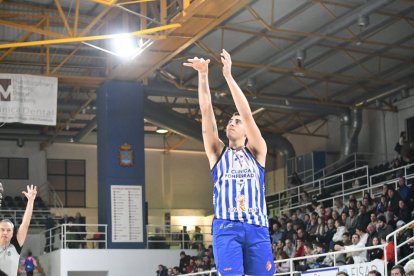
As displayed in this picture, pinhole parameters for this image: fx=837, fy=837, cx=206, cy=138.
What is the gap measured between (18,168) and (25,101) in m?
15.1

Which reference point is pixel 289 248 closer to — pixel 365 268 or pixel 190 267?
pixel 190 267

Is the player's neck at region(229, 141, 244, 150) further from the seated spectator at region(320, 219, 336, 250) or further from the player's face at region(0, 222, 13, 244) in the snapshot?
the seated spectator at region(320, 219, 336, 250)

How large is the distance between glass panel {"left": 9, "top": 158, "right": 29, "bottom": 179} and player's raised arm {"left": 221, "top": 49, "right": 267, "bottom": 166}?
37.6 metres

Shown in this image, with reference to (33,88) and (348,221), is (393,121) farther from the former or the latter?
Answer: (33,88)

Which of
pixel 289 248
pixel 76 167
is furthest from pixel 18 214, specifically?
pixel 289 248

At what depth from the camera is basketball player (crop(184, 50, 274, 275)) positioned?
7508 millimetres

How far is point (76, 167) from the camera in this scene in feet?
150

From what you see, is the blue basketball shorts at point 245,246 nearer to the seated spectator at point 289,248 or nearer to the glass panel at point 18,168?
the seated spectator at point 289,248

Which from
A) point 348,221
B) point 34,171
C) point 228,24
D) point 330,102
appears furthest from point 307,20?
point 34,171

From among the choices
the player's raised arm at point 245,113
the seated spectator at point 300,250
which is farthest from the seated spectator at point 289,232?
the player's raised arm at point 245,113

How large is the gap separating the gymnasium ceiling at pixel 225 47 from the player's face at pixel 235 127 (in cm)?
1683

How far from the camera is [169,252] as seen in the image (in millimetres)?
33344

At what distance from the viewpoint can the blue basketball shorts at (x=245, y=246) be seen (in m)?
7.46

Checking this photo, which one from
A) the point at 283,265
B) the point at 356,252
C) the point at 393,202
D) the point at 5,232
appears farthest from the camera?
the point at 283,265
